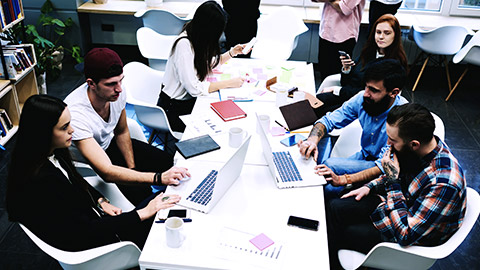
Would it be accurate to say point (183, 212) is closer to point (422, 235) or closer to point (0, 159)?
point (422, 235)

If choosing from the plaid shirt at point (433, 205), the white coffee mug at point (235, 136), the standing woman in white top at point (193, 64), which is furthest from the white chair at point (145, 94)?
the plaid shirt at point (433, 205)

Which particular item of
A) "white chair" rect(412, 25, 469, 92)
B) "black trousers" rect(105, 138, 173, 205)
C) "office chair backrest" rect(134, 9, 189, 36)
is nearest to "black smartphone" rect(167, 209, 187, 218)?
"black trousers" rect(105, 138, 173, 205)

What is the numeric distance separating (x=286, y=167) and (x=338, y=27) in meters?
2.46

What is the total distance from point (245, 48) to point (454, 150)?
7.30 feet

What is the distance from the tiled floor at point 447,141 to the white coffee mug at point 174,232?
4.12 ft

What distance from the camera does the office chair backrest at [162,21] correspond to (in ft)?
16.2

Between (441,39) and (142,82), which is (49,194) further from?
(441,39)

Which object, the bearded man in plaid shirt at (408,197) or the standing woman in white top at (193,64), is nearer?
the bearded man in plaid shirt at (408,197)

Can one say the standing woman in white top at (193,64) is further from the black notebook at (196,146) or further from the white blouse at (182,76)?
the black notebook at (196,146)

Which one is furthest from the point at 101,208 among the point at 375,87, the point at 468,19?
the point at 468,19

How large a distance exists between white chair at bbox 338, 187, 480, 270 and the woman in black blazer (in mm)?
1058

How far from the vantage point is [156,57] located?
425 centimetres

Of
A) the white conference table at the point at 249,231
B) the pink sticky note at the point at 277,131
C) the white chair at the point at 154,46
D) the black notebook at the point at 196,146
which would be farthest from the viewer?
the white chair at the point at 154,46

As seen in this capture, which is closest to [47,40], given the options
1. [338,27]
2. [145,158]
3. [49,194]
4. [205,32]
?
[205,32]
